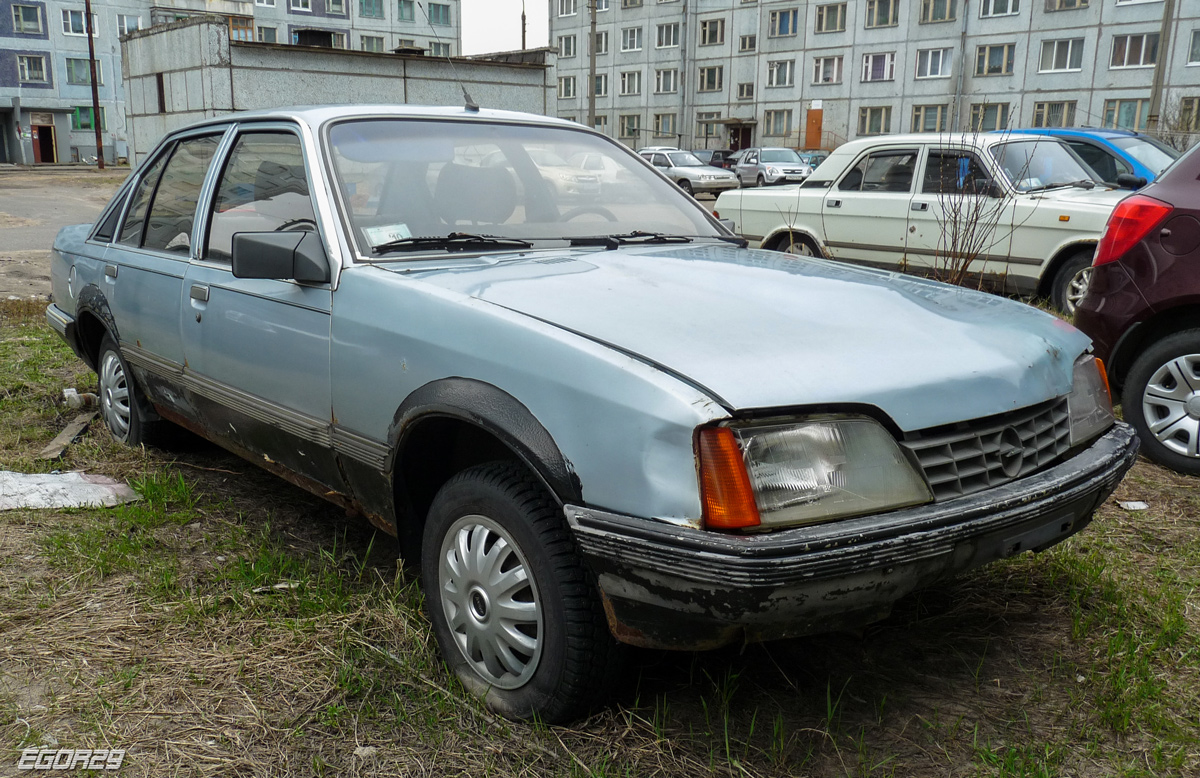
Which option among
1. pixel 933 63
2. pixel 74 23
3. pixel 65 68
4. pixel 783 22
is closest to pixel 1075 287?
pixel 933 63

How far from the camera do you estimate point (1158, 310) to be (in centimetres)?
454

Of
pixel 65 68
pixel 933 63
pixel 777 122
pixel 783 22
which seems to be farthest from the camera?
pixel 65 68

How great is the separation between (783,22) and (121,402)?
5514 centimetres

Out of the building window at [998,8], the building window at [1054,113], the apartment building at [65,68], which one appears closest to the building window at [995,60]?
the building window at [998,8]

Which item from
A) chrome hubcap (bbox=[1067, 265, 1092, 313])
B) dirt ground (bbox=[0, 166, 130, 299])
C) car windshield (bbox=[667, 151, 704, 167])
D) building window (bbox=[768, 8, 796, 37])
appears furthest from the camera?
building window (bbox=[768, 8, 796, 37])

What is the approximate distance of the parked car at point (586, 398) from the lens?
210cm

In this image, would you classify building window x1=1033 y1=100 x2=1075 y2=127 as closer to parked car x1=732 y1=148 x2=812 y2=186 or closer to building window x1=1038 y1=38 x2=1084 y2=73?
building window x1=1038 y1=38 x2=1084 y2=73

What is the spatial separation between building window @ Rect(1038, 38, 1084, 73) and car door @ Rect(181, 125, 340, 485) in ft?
163

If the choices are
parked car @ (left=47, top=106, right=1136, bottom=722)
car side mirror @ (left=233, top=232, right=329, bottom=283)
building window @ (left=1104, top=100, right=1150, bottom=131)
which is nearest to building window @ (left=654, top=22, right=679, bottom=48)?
building window @ (left=1104, top=100, right=1150, bottom=131)

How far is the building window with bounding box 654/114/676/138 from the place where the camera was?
199ft

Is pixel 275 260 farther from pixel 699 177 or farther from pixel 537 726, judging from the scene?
pixel 699 177

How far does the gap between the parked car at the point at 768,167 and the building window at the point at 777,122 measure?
71.2 ft

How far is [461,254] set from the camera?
10.4 feet

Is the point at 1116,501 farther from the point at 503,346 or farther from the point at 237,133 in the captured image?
the point at 237,133
